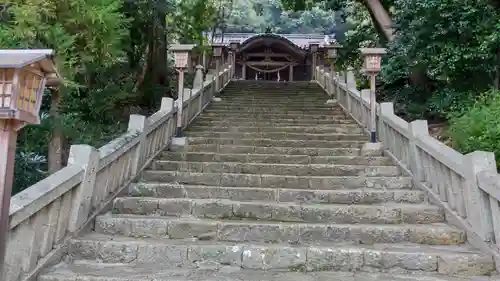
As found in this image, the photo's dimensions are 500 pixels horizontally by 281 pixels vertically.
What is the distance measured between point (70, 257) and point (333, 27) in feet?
119

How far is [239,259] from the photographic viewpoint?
3.90 meters

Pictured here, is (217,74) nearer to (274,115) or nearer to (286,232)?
(274,115)

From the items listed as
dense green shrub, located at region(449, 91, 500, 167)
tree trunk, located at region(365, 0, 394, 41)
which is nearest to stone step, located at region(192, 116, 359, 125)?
dense green shrub, located at region(449, 91, 500, 167)

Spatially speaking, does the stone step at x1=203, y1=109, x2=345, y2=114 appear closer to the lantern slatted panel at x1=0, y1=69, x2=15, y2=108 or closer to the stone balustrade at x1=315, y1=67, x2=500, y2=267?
the stone balustrade at x1=315, y1=67, x2=500, y2=267

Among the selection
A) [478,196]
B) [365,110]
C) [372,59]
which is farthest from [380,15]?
[478,196]

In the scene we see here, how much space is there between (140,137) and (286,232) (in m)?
2.50

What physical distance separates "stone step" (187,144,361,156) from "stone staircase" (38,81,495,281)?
0.02m

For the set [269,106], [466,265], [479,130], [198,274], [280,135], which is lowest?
[198,274]

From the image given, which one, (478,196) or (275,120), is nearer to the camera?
(478,196)

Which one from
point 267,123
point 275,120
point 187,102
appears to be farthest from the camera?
point 275,120

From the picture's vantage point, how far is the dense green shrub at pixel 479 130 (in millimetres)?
5154

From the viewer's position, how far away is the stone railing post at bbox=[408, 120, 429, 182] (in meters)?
5.38

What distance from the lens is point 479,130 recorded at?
5469 mm

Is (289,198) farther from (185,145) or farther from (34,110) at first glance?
(34,110)
